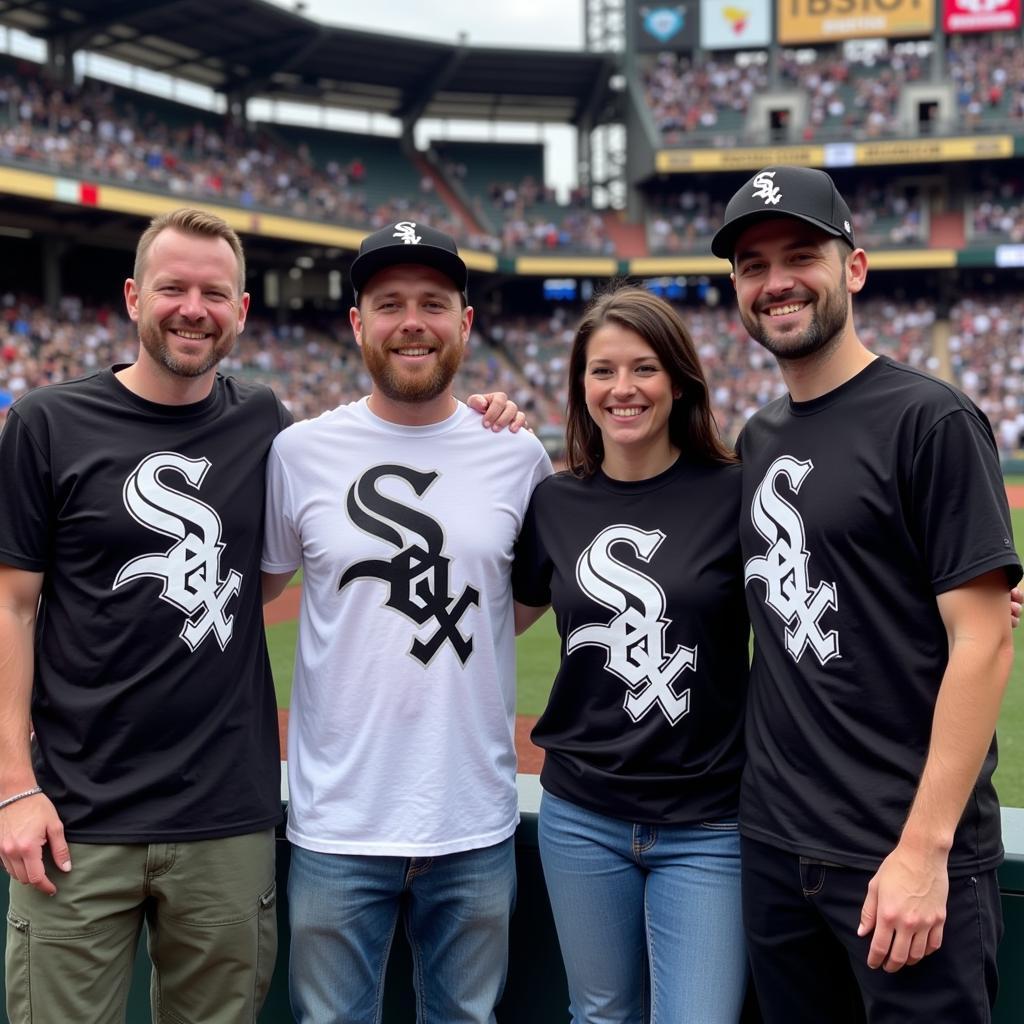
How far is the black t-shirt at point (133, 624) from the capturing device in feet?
8.15

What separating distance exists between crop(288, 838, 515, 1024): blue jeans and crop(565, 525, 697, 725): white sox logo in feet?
1.76

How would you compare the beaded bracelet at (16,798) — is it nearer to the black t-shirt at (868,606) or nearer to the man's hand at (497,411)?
the man's hand at (497,411)

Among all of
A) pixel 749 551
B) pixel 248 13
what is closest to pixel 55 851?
pixel 749 551

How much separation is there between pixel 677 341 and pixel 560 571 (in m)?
0.64

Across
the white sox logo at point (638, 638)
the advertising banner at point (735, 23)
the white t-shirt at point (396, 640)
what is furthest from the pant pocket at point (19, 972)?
the advertising banner at point (735, 23)

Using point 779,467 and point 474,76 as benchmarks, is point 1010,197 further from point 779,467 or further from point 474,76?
point 779,467

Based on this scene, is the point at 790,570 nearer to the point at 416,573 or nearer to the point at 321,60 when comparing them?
the point at 416,573

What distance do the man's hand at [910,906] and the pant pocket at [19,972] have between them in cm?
184

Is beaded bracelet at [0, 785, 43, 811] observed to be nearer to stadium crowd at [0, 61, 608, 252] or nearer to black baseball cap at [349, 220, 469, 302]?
black baseball cap at [349, 220, 469, 302]

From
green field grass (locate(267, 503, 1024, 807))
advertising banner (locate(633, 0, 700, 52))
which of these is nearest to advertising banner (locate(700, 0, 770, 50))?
advertising banner (locate(633, 0, 700, 52))

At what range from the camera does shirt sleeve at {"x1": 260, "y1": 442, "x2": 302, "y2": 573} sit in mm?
2697

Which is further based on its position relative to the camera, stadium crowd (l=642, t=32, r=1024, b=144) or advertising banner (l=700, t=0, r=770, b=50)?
advertising banner (l=700, t=0, r=770, b=50)

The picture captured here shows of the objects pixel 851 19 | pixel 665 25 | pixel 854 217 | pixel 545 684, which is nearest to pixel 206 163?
pixel 665 25

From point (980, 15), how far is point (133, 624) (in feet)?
127
